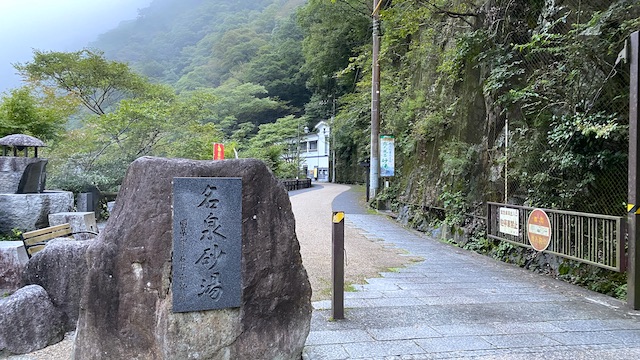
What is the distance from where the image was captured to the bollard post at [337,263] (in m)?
4.41

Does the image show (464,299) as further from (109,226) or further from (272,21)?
(272,21)

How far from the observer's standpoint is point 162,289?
3182 millimetres

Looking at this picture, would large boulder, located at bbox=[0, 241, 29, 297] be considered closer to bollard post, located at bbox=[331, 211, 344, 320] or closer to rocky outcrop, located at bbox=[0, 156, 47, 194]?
rocky outcrop, located at bbox=[0, 156, 47, 194]

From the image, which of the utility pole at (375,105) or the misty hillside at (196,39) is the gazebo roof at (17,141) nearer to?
the utility pole at (375,105)

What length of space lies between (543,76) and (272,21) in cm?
6958

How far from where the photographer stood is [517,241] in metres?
7.34

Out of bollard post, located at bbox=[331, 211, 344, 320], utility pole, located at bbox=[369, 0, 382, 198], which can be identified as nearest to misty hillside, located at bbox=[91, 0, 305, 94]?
Answer: utility pole, located at bbox=[369, 0, 382, 198]

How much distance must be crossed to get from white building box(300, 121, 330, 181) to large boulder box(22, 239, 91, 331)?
45056 millimetres

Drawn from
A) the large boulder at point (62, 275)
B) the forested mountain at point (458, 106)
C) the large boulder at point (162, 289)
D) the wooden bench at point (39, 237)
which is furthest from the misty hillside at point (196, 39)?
the large boulder at point (162, 289)

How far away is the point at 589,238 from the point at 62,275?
7046mm

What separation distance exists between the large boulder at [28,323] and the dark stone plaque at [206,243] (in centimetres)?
237

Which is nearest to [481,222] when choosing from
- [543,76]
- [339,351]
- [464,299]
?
[543,76]

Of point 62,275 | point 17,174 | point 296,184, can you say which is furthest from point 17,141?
point 296,184

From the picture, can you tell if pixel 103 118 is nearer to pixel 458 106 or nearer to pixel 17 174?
pixel 17 174
